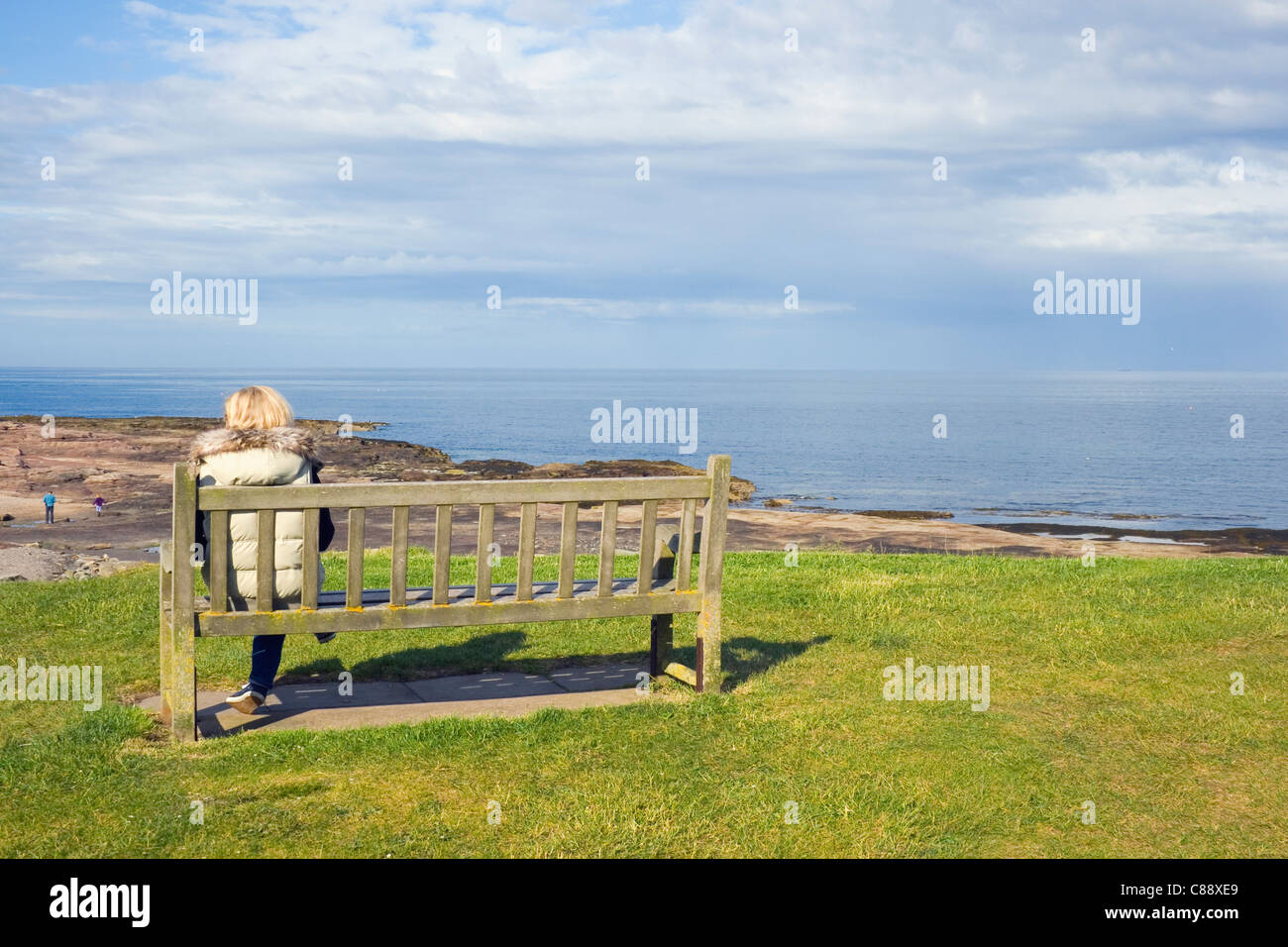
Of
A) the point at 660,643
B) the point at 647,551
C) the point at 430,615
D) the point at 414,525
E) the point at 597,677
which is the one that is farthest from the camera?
the point at 414,525

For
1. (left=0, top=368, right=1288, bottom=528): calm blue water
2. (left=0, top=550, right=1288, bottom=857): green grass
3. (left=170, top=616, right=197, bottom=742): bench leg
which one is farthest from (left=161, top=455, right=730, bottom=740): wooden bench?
(left=0, top=368, right=1288, bottom=528): calm blue water

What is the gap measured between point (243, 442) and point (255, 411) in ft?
0.59

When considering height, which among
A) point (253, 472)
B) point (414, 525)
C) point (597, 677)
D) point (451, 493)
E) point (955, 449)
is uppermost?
point (253, 472)

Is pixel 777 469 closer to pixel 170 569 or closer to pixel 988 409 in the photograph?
pixel 170 569

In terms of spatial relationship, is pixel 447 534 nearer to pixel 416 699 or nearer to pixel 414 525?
pixel 416 699

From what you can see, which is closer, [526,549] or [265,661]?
[526,549]

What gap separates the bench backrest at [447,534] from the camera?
520 cm

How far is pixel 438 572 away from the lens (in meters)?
5.53

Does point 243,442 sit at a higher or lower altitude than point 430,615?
higher

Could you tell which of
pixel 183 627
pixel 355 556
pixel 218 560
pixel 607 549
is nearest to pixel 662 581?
pixel 607 549

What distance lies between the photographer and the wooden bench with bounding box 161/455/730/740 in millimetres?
5242

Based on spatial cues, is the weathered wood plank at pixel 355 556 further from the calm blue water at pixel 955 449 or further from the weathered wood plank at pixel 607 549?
the calm blue water at pixel 955 449

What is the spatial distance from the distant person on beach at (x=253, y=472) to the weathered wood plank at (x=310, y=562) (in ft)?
0.25
